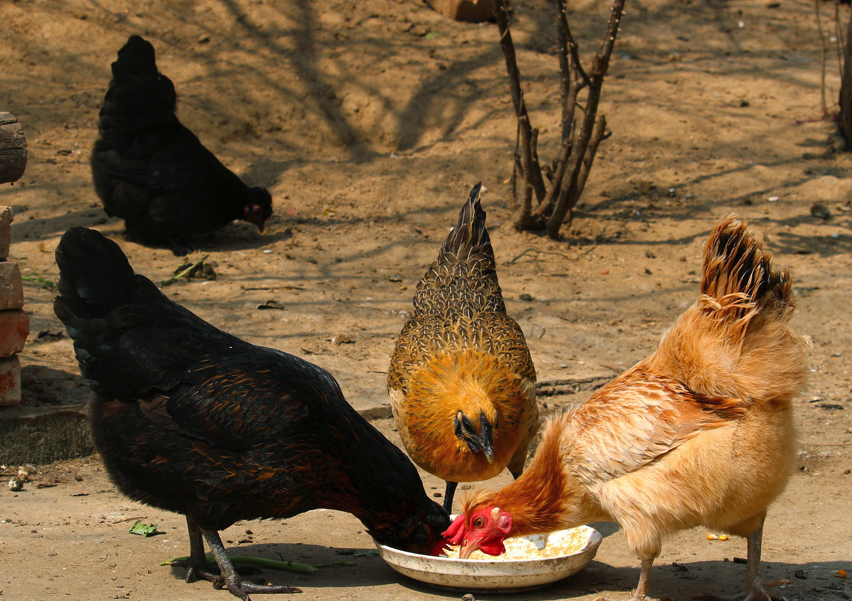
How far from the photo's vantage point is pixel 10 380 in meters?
4.42

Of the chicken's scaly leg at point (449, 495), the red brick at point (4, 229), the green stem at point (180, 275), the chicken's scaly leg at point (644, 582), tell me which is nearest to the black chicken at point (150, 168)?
the green stem at point (180, 275)

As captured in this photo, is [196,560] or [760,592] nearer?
[760,592]

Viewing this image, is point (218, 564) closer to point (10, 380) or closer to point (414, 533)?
point (414, 533)

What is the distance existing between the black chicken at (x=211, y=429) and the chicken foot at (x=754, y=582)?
1286mm

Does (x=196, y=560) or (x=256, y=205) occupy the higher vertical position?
(x=256, y=205)

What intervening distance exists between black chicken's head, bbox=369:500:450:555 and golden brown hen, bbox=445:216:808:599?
0.18 meters

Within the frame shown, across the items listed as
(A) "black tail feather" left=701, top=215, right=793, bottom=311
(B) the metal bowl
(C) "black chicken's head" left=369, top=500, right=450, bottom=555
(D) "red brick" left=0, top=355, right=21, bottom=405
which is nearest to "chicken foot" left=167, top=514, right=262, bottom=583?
(C) "black chicken's head" left=369, top=500, right=450, bottom=555

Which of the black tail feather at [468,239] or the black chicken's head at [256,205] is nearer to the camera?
the black tail feather at [468,239]

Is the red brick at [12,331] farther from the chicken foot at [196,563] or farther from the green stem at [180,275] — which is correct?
the green stem at [180,275]

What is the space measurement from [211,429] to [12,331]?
6.18 feet

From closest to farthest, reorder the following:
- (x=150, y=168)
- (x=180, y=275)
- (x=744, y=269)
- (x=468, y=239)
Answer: (x=744, y=269) → (x=468, y=239) → (x=180, y=275) → (x=150, y=168)

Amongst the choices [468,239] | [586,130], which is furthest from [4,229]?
[586,130]

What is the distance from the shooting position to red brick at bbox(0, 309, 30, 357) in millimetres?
4367

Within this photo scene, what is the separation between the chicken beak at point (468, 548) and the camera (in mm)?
3303
